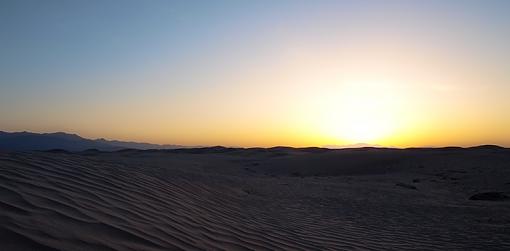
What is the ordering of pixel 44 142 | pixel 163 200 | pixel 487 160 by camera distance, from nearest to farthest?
pixel 163 200
pixel 487 160
pixel 44 142

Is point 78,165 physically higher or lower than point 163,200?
higher

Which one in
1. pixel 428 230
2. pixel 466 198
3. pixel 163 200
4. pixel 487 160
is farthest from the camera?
pixel 487 160

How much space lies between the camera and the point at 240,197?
914 cm

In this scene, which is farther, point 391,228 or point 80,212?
point 391,228

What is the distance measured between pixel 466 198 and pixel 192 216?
9.44 metres

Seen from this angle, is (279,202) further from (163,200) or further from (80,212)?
(80,212)

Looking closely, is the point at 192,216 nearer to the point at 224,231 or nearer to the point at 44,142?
the point at 224,231

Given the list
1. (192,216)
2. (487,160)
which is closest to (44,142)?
(487,160)

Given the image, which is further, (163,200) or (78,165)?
(78,165)

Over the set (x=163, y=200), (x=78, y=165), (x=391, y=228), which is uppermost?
(x=78, y=165)

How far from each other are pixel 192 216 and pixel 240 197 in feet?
12.2

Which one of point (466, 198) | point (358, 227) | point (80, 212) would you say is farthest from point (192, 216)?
point (466, 198)

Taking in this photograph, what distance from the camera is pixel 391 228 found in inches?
295

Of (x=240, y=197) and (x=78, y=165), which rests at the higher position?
(x=78, y=165)
